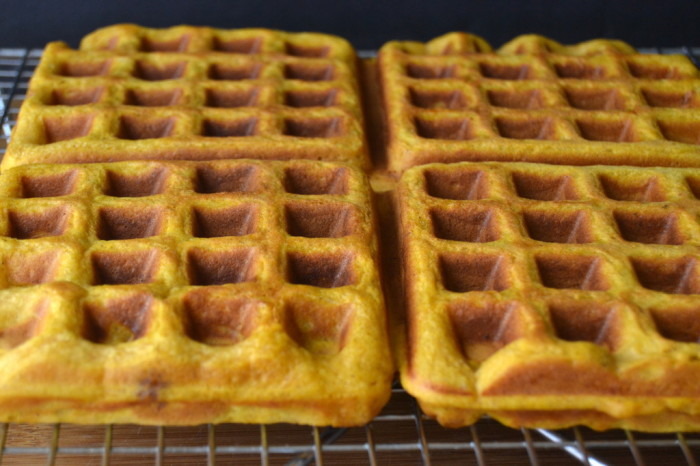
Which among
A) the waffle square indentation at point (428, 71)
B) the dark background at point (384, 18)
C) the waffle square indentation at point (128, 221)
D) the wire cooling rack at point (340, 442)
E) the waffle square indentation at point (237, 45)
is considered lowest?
the wire cooling rack at point (340, 442)

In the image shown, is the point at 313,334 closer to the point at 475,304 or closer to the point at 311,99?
the point at 475,304

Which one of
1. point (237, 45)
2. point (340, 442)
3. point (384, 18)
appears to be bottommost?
point (340, 442)

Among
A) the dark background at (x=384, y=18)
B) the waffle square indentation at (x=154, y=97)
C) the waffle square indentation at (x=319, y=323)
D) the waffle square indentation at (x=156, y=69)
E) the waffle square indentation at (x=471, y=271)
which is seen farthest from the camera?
the dark background at (x=384, y=18)

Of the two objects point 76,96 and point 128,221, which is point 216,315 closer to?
point 128,221

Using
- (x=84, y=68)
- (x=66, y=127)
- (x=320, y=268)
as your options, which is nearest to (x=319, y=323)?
(x=320, y=268)

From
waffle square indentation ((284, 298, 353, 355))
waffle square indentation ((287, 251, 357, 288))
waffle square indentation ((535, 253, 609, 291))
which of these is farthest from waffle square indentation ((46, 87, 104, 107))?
waffle square indentation ((535, 253, 609, 291))

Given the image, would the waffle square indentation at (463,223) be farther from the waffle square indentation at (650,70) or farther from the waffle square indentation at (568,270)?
the waffle square indentation at (650,70)

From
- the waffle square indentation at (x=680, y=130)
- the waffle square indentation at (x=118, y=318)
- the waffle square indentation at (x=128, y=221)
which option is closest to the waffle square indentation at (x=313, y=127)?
the waffle square indentation at (x=128, y=221)
